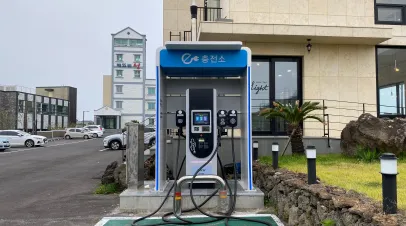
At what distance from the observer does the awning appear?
1042 cm

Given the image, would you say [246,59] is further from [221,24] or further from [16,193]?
[16,193]

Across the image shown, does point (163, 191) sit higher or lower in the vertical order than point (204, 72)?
lower

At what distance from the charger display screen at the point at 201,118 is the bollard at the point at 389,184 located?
395 centimetres

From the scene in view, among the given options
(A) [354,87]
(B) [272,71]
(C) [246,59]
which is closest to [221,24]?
(B) [272,71]

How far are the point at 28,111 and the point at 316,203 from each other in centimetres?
5782

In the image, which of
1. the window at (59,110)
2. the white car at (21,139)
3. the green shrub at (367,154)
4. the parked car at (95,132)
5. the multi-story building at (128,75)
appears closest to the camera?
the green shrub at (367,154)

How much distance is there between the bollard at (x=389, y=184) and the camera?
3191mm

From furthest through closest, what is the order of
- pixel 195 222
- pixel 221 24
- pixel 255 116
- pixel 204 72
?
pixel 255 116
pixel 221 24
pixel 204 72
pixel 195 222

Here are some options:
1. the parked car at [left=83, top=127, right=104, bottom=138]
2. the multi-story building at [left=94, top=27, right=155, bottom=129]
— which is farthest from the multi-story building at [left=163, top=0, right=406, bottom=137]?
the multi-story building at [left=94, top=27, right=155, bottom=129]

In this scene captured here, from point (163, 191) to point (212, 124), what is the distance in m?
1.59

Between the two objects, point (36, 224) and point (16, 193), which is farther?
point (16, 193)

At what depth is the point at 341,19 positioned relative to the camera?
11617 mm

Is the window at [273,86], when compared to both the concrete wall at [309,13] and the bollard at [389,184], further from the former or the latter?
the bollard at [389,184]

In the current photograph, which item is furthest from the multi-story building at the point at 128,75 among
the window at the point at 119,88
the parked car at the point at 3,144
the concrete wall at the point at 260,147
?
the concrete wall at the point at 260,147
